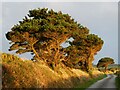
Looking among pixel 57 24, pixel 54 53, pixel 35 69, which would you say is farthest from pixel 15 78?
pixel 54 53

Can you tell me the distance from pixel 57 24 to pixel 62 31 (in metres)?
2.73

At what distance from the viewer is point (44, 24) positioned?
38.9 m

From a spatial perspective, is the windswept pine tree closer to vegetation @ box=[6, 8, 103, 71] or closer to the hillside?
vegetation @ box=[6, 8, 103, 71]

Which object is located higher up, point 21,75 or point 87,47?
point 87,47

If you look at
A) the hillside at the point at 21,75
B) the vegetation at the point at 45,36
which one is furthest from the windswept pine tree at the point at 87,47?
the hillside at the point at 21,75

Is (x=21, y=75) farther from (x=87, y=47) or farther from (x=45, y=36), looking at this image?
(x=87, y=47)

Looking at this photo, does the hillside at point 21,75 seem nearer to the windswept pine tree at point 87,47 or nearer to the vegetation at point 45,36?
the vegetation at point 45,36

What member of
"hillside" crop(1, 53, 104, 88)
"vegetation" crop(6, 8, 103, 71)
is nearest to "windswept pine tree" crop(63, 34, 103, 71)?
"vegetation" crop(6, 8, 103, 71)

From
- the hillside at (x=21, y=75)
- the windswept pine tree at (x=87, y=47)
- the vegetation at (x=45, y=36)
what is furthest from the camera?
the windswept pine tree at (x=87, y=47)

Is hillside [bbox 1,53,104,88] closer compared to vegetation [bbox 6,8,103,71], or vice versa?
hillside [bbox 1,53,104,88]

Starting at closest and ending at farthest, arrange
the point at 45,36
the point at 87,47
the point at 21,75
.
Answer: the point at 21,75, the point at 45,36, the point at 87,47

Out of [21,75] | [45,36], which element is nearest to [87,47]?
[45,36]

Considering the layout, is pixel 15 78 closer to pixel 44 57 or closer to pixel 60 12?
pixel 44 57

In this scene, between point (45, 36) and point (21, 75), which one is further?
point (45, 36)
